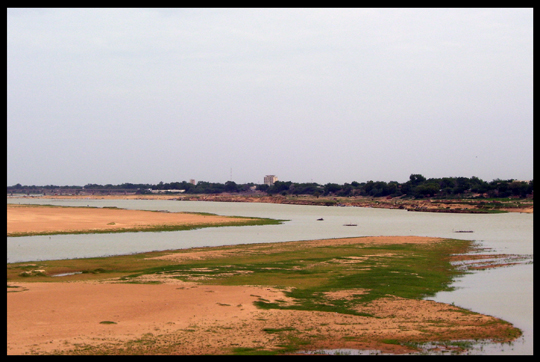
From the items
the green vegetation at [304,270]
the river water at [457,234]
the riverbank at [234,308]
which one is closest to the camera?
the riverbank at [234,308]

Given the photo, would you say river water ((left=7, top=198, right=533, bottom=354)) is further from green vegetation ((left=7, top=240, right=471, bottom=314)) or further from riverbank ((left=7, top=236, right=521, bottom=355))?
green vegetation ((left=7, top=240, right=471, bottom=314))

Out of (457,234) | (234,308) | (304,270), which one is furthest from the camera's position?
(457,234)

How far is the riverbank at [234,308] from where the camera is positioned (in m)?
16.9

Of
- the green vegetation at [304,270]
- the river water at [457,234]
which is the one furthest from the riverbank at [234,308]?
the river water at [457,234]

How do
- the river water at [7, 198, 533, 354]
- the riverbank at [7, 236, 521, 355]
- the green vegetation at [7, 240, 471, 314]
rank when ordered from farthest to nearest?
1. the green vegetation at [7, 240, 471, 314]
2. the river water at [7, 198, 533, 354]
3. the riverbank at [7, 236, 521, 355]

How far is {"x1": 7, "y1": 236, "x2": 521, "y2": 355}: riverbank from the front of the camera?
16.9 m

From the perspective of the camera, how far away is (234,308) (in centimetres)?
2166

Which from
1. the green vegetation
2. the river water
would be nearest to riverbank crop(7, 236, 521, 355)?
the green vegetation

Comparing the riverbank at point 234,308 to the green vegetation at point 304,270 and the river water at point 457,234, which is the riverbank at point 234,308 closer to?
the green vegetation at point 304,270

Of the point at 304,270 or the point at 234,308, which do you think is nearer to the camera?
the point at 234,308

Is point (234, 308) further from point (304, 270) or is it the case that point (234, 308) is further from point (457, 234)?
point (457, 234)

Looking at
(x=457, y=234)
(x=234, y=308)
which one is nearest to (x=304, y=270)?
(x=234, y=308)
